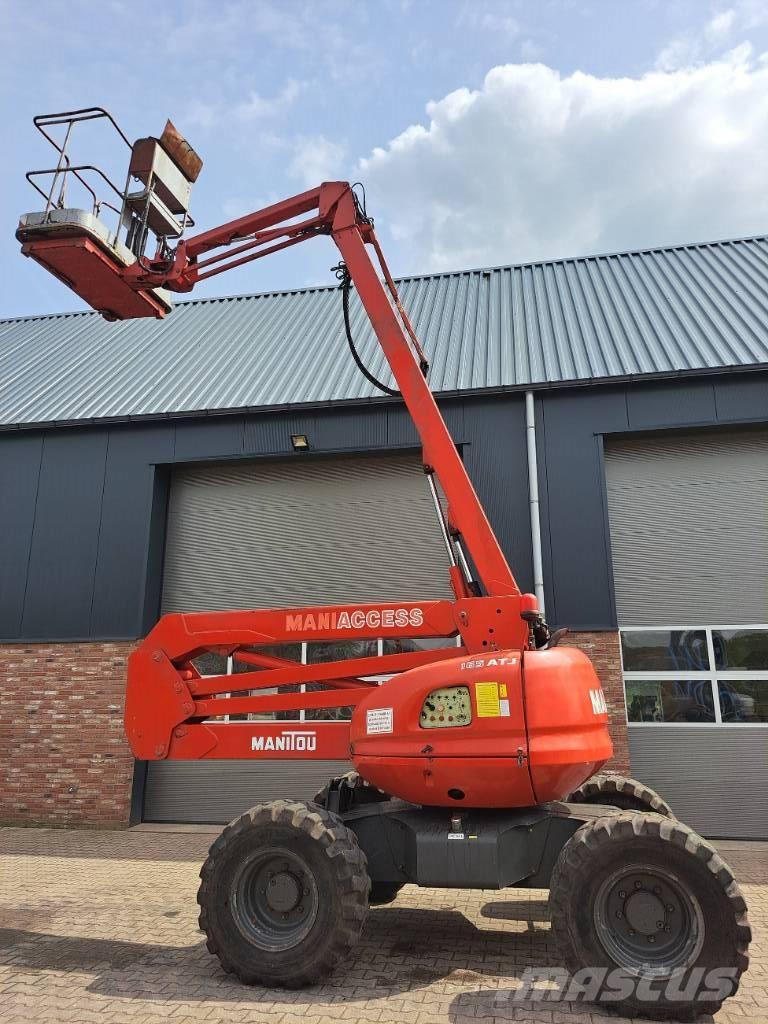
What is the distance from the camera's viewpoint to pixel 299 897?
5066mm

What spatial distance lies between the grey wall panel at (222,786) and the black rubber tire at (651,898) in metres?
6.61

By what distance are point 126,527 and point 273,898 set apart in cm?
786

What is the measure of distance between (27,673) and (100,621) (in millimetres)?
1421

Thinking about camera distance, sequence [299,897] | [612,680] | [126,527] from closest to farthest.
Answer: [299,897] < [612,680] < [126,527]

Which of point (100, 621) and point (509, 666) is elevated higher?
point (100, 621)

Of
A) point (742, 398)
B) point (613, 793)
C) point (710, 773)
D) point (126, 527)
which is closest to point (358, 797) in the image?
point (613, 793)

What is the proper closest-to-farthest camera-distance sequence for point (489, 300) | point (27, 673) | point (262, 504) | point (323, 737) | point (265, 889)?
point (265, 889) → point (323, 737) → point (27, 673) → point (262, 504) → point (489, 300)

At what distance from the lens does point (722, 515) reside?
1058cm

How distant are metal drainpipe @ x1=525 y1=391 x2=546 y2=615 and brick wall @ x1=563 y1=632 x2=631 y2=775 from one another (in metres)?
0.76

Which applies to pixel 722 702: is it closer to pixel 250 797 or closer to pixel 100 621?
pixel 250 797

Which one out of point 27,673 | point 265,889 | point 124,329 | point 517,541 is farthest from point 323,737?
point 124,329

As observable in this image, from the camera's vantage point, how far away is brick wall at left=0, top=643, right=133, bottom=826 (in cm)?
1064

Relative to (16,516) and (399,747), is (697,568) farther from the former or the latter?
(16,516)

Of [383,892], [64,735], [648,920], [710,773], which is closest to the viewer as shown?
[648,920]
